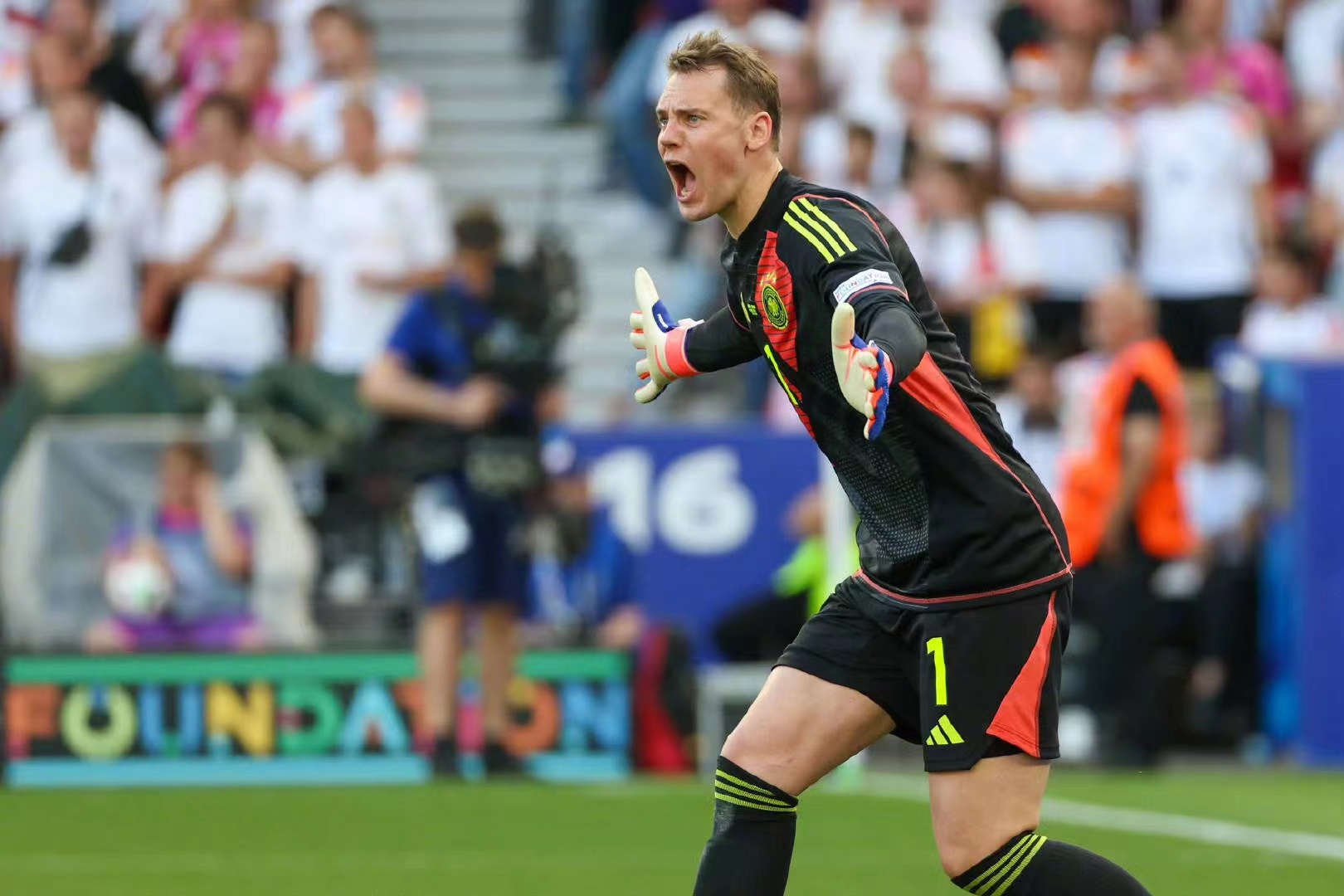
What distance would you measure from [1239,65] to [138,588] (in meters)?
7.53

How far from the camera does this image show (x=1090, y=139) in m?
14.0

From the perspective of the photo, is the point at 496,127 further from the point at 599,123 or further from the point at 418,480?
the point at 418,480

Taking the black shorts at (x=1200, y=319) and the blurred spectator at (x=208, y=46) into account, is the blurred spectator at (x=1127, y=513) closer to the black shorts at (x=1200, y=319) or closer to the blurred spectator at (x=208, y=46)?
the black shorts at (x=1200, y=319)

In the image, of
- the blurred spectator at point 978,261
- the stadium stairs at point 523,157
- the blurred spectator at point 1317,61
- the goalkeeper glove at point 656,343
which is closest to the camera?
the goalkeeper glove at point 656,343

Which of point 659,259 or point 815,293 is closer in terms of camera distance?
point 815,293

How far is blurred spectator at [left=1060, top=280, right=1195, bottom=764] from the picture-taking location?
11.8 metres

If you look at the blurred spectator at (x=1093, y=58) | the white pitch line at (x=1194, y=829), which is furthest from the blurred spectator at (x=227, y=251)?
the white pitch line at (x=1194, y=829)

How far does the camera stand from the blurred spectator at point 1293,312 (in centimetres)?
1333

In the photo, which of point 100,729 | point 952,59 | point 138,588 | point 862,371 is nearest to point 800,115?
point 952,59

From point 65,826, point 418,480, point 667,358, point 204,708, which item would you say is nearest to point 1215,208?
point 418,480

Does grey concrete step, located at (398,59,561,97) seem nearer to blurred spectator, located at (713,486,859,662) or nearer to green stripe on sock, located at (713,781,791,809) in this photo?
blurred spectator, located at (713,486,859,662)

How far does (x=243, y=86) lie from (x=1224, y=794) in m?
7.97

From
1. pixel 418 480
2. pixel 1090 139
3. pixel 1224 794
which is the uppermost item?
pixel 1090 139

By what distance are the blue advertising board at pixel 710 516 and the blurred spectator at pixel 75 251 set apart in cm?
337
